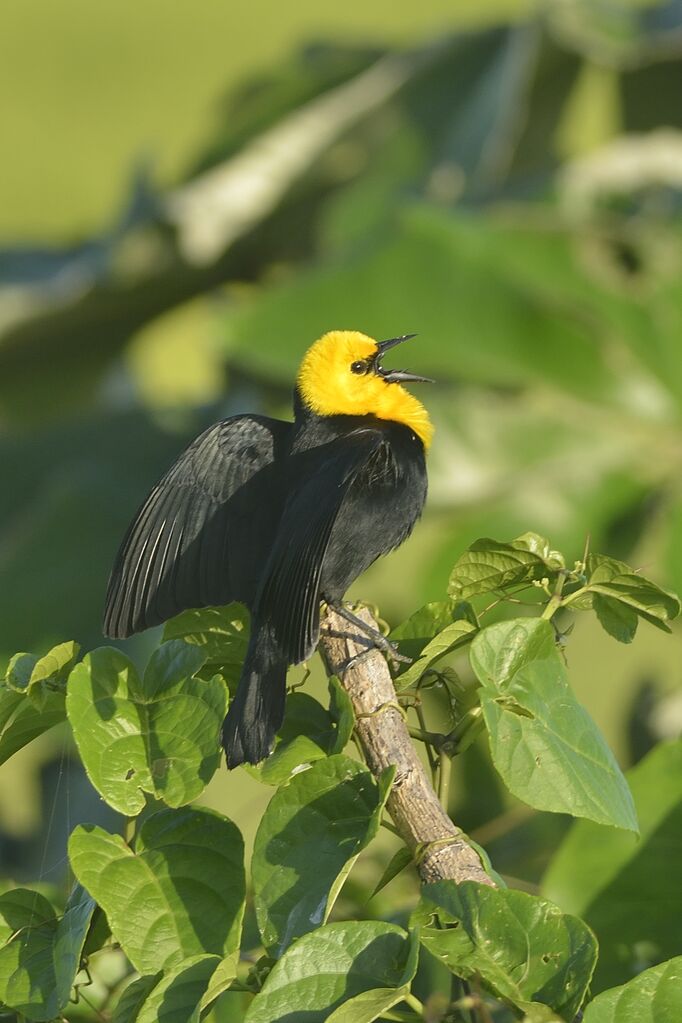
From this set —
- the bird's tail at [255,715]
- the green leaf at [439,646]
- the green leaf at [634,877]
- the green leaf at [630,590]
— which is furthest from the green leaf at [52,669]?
the green leaf at [634,877]

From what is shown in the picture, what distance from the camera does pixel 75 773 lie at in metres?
2.26

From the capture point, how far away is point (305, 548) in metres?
1.01

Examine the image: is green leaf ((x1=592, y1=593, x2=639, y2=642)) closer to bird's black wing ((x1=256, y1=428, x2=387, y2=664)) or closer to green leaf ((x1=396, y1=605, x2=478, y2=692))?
green leaf ((x1=396, y1=605, x2=478, y2=692))

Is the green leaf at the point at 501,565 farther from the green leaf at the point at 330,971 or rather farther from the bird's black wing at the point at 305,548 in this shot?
the green leaf at the point at 330,971

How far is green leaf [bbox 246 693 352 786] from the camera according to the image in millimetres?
821

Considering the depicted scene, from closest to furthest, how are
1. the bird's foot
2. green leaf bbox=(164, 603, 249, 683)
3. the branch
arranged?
the branch
the bird's foot
green leaf bbox=(164, 603, 249, 683)

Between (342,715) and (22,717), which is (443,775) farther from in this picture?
(22,717)

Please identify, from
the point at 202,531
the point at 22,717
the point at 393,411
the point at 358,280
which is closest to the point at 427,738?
the point at 22,717

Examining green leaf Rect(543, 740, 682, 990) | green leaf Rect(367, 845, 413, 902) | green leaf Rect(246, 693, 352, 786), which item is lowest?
green leaf Rect(543, 740, 682, 990)

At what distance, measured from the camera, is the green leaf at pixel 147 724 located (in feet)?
2.52

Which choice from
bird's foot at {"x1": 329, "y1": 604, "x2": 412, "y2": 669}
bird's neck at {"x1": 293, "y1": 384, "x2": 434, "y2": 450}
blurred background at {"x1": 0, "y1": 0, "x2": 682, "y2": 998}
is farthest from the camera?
blurred background at {"x1": 0, "y1": 0, "x2": 682, "y2": 998}

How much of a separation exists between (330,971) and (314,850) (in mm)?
88

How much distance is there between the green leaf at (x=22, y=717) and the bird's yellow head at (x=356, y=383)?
589 millimetres

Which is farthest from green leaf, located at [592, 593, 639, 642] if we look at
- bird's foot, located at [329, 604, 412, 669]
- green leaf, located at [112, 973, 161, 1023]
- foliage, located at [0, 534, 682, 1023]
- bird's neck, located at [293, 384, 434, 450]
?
bird's neck, located at [293, 384, 434, 450]
